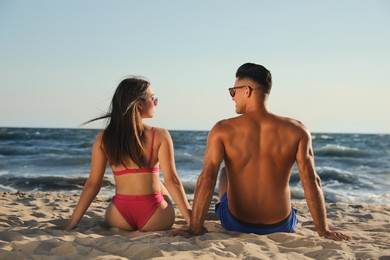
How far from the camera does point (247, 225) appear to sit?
3.77 meters

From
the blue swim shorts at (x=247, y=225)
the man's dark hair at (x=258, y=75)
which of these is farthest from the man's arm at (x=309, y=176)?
the man's dark hair at (x=258, y=75)

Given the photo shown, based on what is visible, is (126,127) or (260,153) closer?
(260,153)

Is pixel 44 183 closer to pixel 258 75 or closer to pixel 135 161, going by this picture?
pixel 135 161

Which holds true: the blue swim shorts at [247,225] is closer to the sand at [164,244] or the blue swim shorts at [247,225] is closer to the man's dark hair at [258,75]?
the sand at [164,244]

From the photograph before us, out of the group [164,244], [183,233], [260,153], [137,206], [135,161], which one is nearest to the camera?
[164,244]

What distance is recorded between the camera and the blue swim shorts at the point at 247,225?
3.74 metres

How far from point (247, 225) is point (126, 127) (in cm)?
129

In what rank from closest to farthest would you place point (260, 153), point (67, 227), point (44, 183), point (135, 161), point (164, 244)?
point (164, 244) → point (260, 153) → point (135, 161) → point (67, 227) → point (44, 183)

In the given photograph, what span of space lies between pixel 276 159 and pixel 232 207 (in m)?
0.60

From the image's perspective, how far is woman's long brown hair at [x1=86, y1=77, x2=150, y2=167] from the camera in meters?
3.70

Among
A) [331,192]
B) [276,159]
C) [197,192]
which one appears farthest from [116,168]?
[331,192]

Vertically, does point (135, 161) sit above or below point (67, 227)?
above

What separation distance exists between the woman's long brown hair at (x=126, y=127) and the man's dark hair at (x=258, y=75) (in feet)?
2.84

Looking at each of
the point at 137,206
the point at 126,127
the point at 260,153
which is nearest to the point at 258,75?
the point at 260,153
